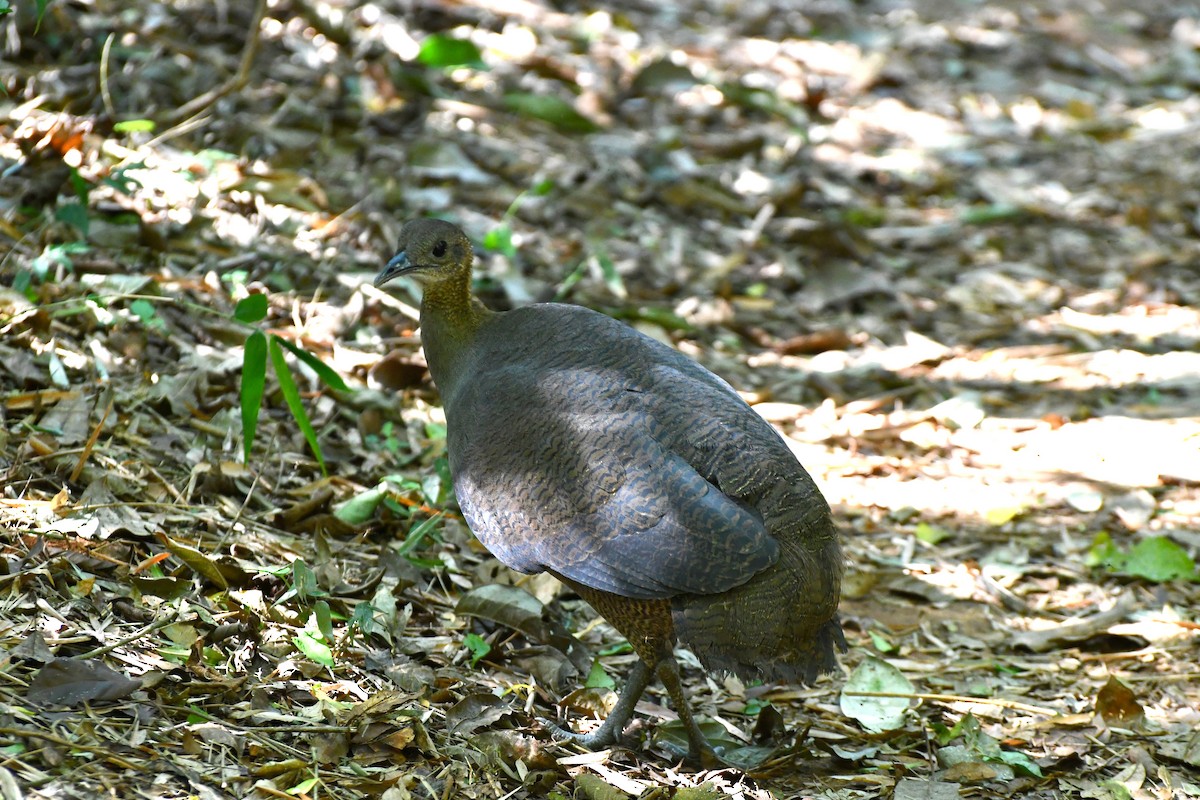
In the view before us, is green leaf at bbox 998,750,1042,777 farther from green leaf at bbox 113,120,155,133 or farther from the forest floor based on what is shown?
green leaf at bbox 113,120,155,133

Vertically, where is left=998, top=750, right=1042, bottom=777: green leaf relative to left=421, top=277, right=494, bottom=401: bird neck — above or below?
below

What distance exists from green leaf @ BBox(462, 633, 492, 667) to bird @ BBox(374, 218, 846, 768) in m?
0.39

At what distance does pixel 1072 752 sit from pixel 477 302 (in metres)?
2.81

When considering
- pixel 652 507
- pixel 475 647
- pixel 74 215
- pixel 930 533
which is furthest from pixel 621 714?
pixel 74 215

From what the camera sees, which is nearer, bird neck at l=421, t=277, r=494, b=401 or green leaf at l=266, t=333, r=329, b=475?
green leaf at l=266, t=333, r=329, b=475

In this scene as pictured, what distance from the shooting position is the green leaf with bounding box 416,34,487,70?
8.35 meters

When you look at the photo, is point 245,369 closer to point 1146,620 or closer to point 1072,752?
point 1072,752

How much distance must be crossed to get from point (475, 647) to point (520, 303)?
252 cm

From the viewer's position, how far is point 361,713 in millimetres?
3836

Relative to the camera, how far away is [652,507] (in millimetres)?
4074

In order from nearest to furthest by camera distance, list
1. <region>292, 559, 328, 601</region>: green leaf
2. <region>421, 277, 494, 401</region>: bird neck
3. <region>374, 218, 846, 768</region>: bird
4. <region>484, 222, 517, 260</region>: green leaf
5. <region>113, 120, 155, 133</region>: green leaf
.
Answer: <region>374, 218, 846, 768</region>: bird, <region>292, 559, 328, 601</region>: green leaf, <region>421, 277, 494, 401</region>: bird neck, <region>113, 120, 155, 133</region>: green leaf, <region>484, 222, 517, 260</region>: green leaf

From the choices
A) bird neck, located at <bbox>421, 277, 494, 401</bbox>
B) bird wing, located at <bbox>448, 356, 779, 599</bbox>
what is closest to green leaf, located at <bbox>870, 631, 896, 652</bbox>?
bird wing, located at <bbox>448, 356, 779, 599</bbox>

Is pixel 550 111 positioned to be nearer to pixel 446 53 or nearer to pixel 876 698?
pixel 446 53

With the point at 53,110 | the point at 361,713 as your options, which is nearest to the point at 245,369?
the point at 361,713
